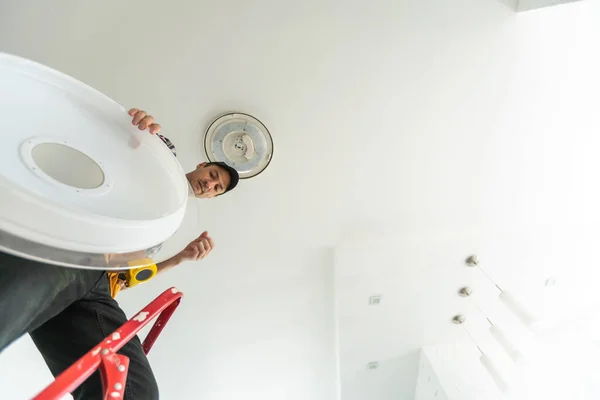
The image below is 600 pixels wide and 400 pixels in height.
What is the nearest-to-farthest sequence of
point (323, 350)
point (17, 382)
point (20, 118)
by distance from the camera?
point (20, 118) → point (17, 382) → point (323, 350)

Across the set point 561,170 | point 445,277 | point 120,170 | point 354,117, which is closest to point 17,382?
point 120,170

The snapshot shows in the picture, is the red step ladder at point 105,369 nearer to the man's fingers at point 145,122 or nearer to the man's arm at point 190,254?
the man's arm at point 190,254

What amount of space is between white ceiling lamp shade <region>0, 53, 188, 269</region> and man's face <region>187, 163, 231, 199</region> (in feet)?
0.83

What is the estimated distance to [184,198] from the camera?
88 centimetres

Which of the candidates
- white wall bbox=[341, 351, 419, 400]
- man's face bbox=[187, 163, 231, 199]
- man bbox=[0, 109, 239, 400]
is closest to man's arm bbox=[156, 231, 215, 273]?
man bbox=[0, 109, 239, 400]

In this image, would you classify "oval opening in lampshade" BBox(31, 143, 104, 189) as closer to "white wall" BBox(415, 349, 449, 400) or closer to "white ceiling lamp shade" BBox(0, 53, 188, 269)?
"white ceiling lamp shade" BBox(0, 53, 188, 269)

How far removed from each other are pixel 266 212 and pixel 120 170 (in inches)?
32.2

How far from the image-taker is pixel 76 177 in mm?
766

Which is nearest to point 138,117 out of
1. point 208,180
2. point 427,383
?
point 208,180

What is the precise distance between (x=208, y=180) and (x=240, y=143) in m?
0.29

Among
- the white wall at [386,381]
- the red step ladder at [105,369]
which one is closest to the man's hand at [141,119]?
the red step ladder at [105,369]

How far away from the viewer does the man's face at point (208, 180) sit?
1.20 m

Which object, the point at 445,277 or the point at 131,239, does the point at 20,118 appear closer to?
the point at 131,239

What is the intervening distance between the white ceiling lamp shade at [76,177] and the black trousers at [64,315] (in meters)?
0.18
